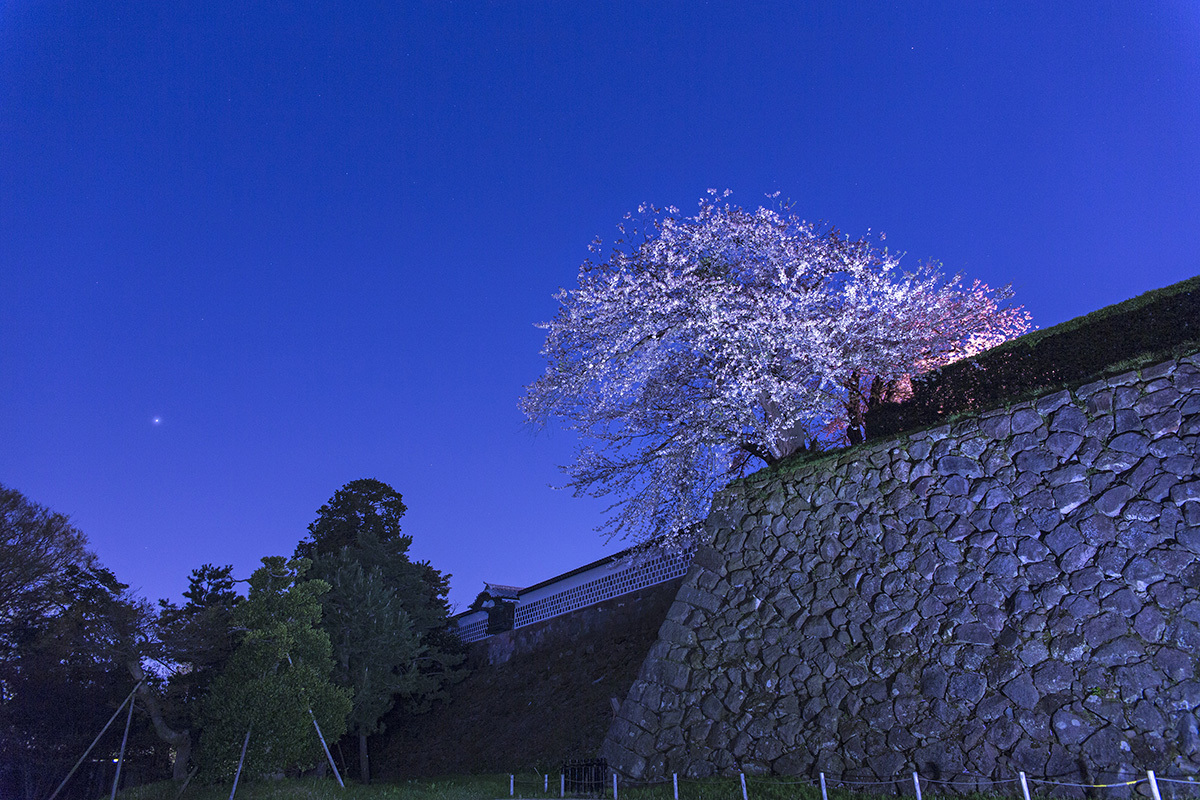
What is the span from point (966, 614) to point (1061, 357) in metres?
4.22

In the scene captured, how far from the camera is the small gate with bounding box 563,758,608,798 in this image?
11.4 meters

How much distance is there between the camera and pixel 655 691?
11.7 m

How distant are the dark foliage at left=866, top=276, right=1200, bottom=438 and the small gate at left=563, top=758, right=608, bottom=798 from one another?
752 centimetres

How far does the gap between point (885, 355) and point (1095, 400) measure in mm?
3923

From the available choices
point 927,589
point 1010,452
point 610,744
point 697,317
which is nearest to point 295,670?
Answer: point 610,744

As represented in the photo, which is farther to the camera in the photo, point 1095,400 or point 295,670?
point 295,670

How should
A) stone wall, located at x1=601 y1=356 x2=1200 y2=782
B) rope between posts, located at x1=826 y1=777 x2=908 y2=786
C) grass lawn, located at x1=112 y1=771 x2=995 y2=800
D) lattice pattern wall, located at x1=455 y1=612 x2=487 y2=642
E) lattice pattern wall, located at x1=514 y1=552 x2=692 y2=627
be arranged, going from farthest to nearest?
1. lattice pattern wall, located at x1=455 y1=612 x2=487 y2=642
2. lattice pattern wall, located at x1=514 y1=552 x2=692 y2=627
3. grass lawn, located at x1=112 y1=771 x2=995 y2=800
4. rope between posts, located at x1=826 y1=777 x2=908 y2=786
5. stone wall, located at x1=601 y1=356 x2=1200 y2=782

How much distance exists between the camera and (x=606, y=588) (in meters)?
19.3

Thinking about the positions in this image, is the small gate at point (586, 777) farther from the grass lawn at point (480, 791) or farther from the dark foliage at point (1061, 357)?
the dark foliage at point (1061, 357)

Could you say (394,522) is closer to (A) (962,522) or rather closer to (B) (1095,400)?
(A) (962,522)

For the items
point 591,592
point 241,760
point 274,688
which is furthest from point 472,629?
point 241,760

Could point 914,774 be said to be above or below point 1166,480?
below

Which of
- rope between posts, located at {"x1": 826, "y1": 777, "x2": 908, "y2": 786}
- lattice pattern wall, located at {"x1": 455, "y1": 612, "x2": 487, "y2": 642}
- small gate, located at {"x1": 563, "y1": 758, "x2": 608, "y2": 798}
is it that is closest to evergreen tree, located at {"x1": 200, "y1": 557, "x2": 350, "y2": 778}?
small gate, located at {"x1": 563, "y1": 758, "x2": 608, "y2": 798}

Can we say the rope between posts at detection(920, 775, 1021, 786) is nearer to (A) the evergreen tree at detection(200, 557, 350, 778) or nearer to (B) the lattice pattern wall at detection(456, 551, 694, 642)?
(B) the lattice pattern wall at detection(456, 551, 694, 642)
